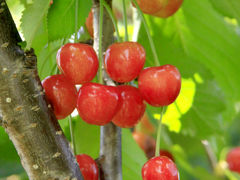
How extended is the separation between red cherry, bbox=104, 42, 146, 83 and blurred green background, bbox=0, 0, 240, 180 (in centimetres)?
9

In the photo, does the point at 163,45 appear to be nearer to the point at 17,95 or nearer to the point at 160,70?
the point at 160,70

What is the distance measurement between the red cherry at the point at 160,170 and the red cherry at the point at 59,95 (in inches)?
6.9

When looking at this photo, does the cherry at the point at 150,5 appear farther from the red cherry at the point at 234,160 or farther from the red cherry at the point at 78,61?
the red cherry at the point at 234,160

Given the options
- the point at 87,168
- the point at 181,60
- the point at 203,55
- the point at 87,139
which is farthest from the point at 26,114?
the point at 203,55

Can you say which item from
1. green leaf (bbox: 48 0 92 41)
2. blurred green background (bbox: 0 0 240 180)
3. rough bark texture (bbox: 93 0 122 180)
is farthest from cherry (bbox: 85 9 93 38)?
green leaf (bbox: 48 0 92 41)

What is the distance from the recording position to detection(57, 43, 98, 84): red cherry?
27.0 inches

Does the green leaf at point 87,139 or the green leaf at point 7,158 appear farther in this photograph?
the green leaf at point 87,139

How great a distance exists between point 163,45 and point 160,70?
51 centimetres

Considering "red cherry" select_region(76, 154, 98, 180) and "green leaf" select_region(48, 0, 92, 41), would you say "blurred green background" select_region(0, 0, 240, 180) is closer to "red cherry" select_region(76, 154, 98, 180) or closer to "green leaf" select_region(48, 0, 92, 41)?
"green leaf" select_region(48, 0, 92, 41)

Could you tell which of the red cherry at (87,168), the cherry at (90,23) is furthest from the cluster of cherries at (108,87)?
the cherry at (90,23)

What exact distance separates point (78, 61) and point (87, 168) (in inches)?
8.4

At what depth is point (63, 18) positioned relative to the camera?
0.74m

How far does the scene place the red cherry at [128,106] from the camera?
0.76 metres

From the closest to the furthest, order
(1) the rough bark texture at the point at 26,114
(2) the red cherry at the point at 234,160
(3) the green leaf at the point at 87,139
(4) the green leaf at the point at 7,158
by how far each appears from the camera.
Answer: (1) the rough bark texture at the point at 26,114 → (4) the green leaf at the point at 7,158 → (3) the green leaf at the point at 87,139 → (2) the red cherry at the point at 234,160
